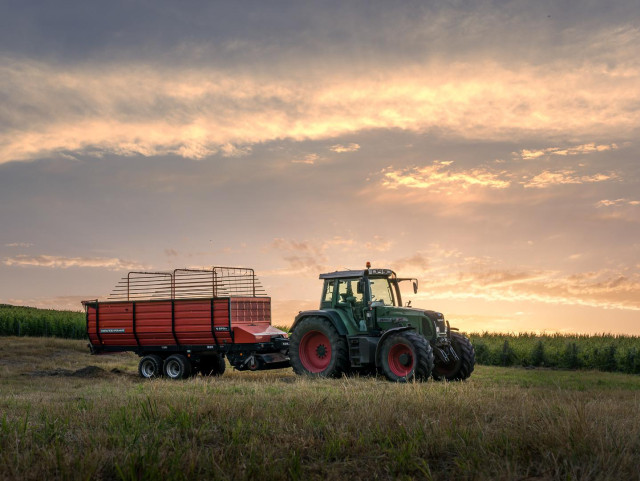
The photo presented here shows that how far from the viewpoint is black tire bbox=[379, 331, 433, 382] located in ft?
56.4

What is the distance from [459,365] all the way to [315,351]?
4236 millimetres

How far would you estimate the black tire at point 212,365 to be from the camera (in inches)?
892

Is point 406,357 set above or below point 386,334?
below

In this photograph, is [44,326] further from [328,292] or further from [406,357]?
[406,357]

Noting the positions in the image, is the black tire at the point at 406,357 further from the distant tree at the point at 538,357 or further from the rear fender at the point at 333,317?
the distant tree at the point at 538,357

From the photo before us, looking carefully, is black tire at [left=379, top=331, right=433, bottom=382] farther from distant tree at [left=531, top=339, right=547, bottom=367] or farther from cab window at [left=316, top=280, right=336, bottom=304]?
distant tree at [left=531, top=339, right=547, bottom=367]

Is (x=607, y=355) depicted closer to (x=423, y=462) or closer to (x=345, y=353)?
(x=345, y=353)

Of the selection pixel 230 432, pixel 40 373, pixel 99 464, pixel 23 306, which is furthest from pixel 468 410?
pixel 23 306

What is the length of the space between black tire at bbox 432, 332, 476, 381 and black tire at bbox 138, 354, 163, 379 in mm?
9210

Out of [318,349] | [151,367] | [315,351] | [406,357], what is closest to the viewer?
[406,357]

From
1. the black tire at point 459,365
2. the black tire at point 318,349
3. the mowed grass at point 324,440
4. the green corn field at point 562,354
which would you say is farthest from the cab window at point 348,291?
the green corn field at point 562,354

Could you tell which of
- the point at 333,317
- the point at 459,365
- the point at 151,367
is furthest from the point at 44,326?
the point at 459,365

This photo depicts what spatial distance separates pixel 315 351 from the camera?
1991 cm

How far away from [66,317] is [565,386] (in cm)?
3133
